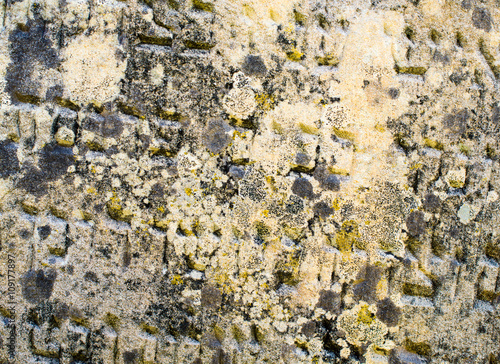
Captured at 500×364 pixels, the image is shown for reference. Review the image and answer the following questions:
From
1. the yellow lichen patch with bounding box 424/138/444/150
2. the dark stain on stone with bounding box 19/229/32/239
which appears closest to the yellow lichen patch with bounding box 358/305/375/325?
the yellow lichen patch with bounding box 424/138/444/150

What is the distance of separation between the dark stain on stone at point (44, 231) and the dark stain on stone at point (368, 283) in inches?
41.6

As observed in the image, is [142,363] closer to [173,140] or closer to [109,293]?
[109,293]

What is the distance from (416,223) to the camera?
1137mm

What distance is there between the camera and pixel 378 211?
113cm

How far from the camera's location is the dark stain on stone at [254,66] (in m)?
1.11

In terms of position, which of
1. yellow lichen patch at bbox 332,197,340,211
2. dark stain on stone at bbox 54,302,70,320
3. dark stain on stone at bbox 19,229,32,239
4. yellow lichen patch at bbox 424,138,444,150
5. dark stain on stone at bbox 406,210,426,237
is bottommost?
dark stain on stone at bbox 54,302,70,320

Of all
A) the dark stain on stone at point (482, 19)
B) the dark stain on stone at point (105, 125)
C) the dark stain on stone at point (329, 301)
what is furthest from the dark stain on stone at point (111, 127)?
the dark stain on stone at point (482, 19)

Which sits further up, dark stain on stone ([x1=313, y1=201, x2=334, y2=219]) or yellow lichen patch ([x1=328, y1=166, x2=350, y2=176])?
yellow lichen patch ([x1=328, y1=166, x2=350, y2=176])

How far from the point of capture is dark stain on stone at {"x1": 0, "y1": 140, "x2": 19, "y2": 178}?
43.3 inches

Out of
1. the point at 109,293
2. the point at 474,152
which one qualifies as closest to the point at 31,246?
the point at 109,293

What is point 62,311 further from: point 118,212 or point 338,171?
point 338,171

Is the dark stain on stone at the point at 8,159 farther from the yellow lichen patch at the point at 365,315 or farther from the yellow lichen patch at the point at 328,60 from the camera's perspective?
the yellow lichen patch at the point at 365,315

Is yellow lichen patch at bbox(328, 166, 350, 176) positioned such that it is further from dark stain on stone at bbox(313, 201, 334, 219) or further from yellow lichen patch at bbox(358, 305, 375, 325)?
yellow lichen patch at bbox(358, 305, 375, 325)

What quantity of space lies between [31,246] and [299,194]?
0.93 metres
